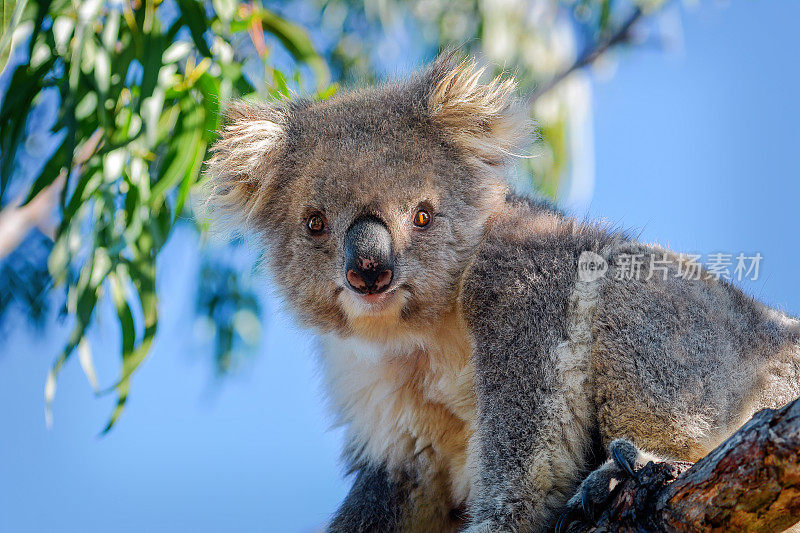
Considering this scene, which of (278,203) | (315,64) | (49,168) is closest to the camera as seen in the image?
(278,203)

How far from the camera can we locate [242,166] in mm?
3037

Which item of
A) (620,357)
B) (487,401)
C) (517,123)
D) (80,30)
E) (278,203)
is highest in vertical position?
(80,30)

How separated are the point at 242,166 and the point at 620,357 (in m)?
1.59

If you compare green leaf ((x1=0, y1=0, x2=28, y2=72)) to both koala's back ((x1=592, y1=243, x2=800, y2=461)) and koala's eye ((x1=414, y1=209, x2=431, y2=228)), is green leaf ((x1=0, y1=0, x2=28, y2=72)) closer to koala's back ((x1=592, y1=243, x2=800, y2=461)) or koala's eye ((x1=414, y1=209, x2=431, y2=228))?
koala's eye ((x1=414, y1=209, x2=431, y2=228))

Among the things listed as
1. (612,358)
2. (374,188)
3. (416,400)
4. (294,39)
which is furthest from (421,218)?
(294,39)

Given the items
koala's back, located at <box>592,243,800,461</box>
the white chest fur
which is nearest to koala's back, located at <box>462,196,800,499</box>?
koala's back, located at <box>592,243,800,461</box>

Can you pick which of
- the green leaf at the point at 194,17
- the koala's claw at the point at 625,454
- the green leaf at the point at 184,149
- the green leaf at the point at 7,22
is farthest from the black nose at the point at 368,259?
Result: the green leaf at the point at 194,17

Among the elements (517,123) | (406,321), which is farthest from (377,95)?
(406,321)

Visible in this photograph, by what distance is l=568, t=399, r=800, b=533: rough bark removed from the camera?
1689mm

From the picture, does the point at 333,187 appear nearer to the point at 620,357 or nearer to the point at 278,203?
the point at 278,203

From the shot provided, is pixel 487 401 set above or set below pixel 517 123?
below

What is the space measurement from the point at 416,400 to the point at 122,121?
87.1 inches

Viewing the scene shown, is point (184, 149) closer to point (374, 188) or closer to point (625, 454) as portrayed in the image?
point (374, 188)

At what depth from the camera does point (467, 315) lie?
2604mm
